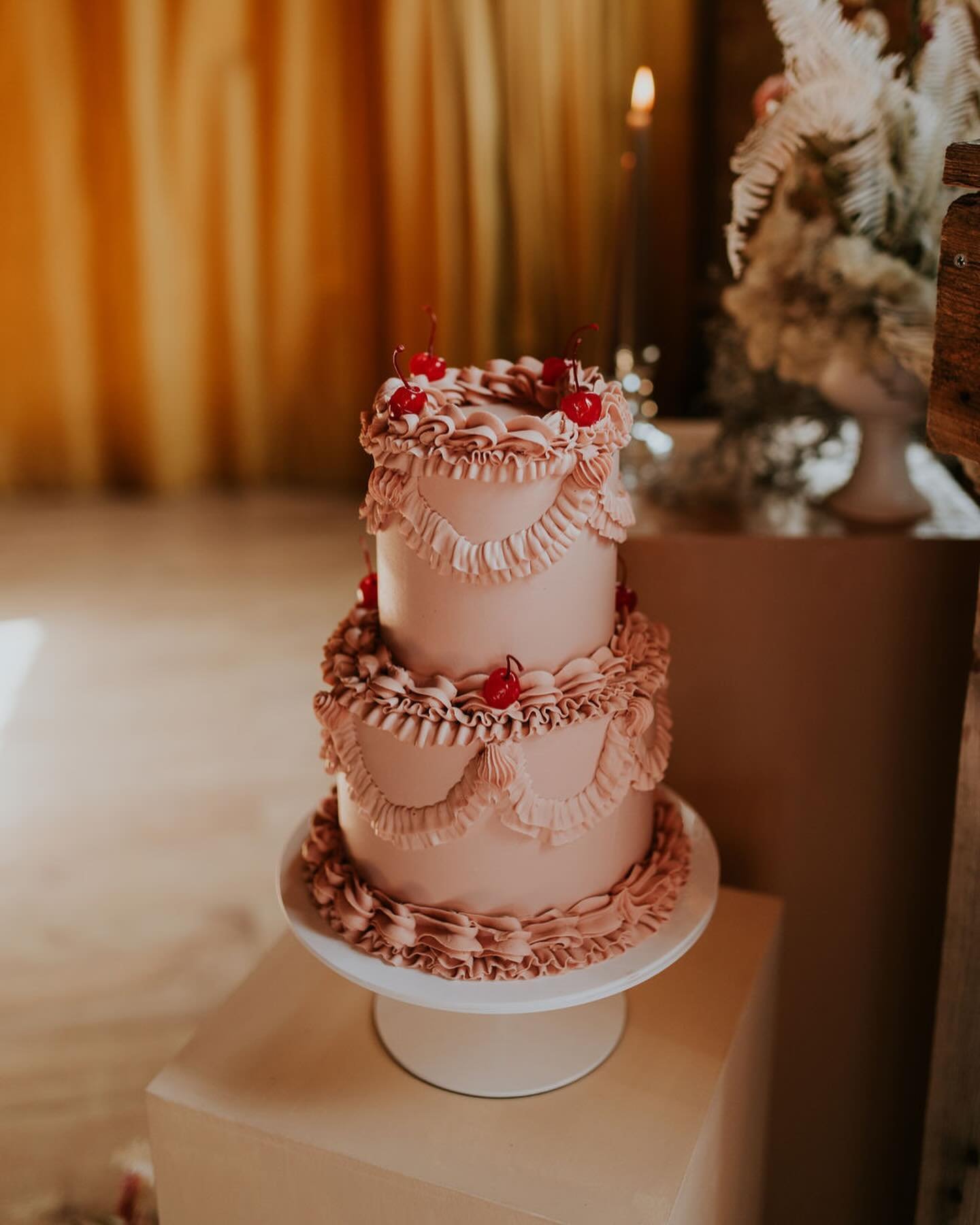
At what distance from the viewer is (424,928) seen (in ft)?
3.48

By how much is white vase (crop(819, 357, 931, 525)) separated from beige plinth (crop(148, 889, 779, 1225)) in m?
0.55

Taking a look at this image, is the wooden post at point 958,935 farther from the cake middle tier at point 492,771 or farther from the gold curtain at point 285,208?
the gold curtain at point 285,208

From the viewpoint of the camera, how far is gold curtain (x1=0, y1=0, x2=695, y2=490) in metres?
3.30

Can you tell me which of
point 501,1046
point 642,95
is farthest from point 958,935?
point 642,95

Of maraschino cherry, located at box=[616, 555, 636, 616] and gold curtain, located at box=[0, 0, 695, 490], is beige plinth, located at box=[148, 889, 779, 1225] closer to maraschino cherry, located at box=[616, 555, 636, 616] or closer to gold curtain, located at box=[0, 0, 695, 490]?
maraschino cherry, located at box=[616, 555, 636, 616]

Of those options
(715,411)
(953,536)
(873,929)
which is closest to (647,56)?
(715,411)

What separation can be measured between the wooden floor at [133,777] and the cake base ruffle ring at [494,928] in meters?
0.76

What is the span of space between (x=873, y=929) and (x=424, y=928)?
73 cm

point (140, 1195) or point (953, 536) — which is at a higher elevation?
point (953, 536)

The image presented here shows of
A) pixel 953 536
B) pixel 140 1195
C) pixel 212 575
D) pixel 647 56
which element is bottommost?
pixel 140 1195

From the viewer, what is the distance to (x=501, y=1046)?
1.19m

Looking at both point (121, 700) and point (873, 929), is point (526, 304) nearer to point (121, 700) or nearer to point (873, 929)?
point (121, 700)

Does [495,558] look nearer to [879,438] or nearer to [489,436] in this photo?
[489,436]

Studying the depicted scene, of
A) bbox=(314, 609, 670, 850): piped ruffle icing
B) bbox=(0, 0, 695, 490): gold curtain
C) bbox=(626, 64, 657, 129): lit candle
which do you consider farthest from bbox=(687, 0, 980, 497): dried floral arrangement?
bbox=(0, 0, 695, 490): gold curtain
